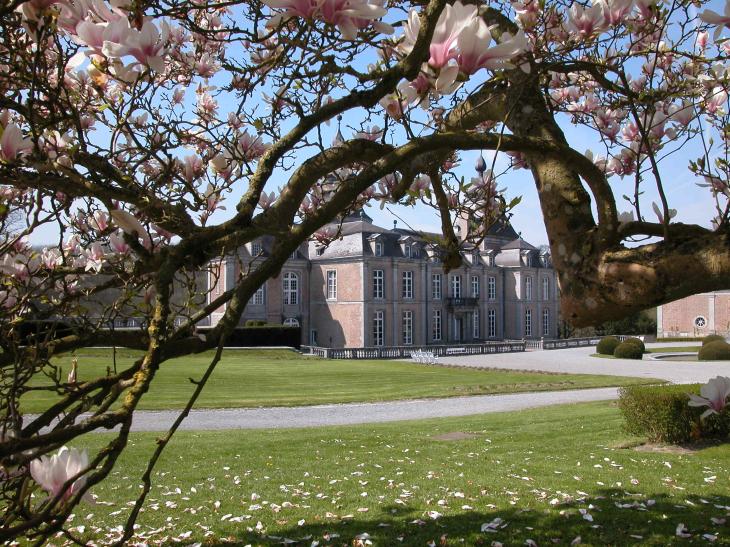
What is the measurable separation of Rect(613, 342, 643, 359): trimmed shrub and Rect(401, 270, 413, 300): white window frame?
45.7 feet

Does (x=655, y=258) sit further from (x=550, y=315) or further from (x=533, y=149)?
(x=550, y=315)

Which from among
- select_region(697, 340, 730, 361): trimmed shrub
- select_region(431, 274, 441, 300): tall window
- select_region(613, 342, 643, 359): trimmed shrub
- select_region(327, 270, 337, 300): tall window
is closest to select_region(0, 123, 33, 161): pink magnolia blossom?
select_region(697, 340, 730, 361): trimmed shrub

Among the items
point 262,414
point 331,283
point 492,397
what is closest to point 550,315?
point 331,283

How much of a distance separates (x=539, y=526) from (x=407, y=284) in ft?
116

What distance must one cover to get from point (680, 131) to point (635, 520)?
10.8 feet

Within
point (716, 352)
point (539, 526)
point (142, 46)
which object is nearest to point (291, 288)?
point (716, 352)

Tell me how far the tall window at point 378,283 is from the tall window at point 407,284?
2.02 m

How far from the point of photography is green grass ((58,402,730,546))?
490 cm

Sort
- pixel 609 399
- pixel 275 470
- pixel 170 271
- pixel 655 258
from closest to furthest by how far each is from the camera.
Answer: pixel 170 271 < pixel 655 258 < pixel 275 470 < pixel 609 399

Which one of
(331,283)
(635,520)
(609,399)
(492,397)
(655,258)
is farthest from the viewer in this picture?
(331,283)

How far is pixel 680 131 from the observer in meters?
3.39

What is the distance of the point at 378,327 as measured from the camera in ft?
127

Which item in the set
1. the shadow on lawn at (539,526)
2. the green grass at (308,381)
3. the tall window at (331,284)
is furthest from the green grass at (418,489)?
the tall window at (331,284)

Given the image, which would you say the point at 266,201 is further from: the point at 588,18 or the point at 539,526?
the point at 539,526
